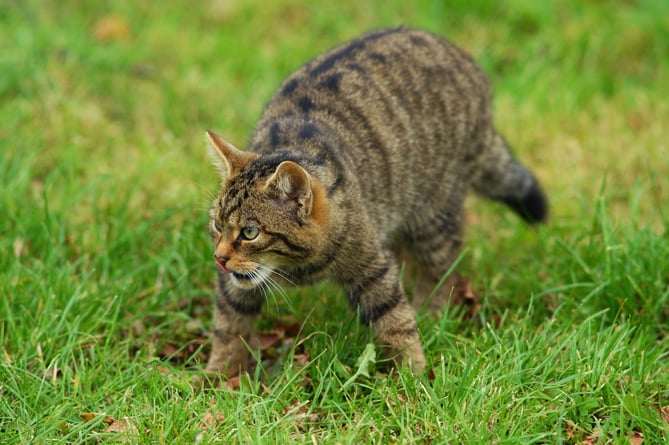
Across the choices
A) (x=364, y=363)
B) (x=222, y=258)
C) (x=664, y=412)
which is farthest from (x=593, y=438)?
(x=222, y=258)

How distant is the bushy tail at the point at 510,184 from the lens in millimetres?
5535

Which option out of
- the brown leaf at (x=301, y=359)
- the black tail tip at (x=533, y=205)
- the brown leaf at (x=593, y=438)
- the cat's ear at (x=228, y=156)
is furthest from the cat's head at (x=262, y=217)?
the black tail tip at (x=533, y=205)

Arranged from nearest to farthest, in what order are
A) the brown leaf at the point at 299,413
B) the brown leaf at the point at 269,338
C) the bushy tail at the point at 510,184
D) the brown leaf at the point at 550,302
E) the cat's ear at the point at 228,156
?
the brown leaf at the point at 299,413, the cat's ear at the point at 228,156, the brown leaf at the point at 269,338, the brown leaf at the point at 550,302, the bushy tail at the point at 510,184

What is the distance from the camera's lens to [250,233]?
3.94 m

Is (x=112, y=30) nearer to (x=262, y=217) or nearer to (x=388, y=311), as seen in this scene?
(x=262, y=217)

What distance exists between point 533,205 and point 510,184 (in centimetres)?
21

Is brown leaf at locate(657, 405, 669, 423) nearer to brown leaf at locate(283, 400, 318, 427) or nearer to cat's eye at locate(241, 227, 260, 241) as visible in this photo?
brown leaf at locate(283, 400, 318, 427)

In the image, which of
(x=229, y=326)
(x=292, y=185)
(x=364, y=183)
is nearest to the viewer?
(x=292, y=185)

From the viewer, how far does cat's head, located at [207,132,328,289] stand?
390 cm

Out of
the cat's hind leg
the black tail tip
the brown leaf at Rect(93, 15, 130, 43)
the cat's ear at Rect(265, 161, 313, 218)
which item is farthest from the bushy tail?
the brown leaf at Rect(93, 15, 130, 43)

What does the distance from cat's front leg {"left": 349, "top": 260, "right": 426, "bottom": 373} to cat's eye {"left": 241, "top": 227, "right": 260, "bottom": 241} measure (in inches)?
25.0

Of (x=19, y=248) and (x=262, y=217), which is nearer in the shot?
(x=262, y=217)

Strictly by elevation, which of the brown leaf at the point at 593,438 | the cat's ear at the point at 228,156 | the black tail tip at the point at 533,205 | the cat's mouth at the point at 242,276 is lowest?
the brown leaf at the point at 593,438

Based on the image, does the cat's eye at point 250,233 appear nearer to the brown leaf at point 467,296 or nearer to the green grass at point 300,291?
the green grass at point 300,291
